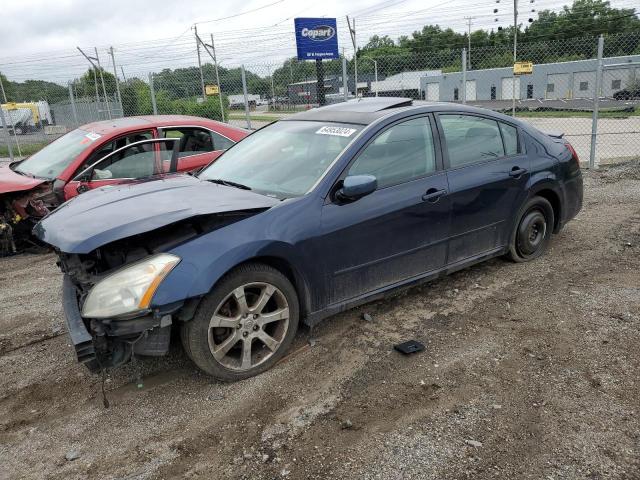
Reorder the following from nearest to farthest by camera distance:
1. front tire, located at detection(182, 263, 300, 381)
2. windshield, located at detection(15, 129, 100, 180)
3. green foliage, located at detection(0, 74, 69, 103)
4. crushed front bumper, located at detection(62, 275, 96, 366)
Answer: crushed front bumper, located at detection(62, 275, 96, 366) < front tire, located at detection(182, 263, 300, 381) < windshield, located at detection(15, 129, 100, 180) < green foliage, located at detection(0, 74, 69, 103)

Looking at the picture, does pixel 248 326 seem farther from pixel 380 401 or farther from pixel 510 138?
pixel 510 138

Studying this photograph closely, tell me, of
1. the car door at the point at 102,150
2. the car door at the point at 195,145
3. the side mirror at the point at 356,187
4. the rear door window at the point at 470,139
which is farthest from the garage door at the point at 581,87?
the side mirror at the point at 356,187

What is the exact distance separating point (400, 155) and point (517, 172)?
4.43ft

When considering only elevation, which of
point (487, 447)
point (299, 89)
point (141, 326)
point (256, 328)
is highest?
point (299, 89)

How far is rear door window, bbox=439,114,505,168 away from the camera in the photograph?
169 inches

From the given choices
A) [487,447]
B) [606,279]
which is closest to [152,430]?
[487,447]

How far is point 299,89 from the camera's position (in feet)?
48.3

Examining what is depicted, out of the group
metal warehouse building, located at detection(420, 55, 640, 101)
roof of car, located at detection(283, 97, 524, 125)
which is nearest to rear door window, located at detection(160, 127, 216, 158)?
roof of car, located at detection(283, 97, 524, 125)

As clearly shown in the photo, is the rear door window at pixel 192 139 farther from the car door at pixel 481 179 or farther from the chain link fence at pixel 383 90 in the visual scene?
the car door at pixel 481 179

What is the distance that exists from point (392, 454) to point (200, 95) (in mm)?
15687

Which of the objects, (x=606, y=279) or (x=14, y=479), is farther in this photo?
(x=606, y=279)

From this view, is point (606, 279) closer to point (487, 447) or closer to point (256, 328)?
point (487, 447)

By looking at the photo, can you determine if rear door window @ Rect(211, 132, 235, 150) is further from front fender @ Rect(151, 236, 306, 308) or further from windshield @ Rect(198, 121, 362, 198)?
front fender @ Rect(151, 236, 306, 308)

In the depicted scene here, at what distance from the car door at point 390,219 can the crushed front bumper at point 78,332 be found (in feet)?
4.88
